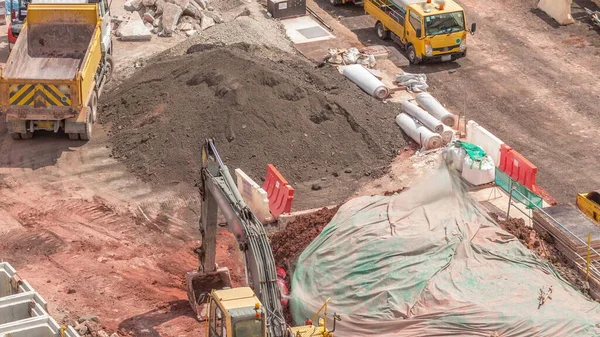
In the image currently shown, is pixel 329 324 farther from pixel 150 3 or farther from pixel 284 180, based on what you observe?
pixel 150 3

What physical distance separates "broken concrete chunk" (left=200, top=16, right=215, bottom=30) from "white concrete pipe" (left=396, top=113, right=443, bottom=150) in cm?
989

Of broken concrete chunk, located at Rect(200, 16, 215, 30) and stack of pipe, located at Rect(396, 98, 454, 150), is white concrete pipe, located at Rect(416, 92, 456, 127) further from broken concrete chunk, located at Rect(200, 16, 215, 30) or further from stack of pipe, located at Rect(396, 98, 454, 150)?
broken concrete chunk, located at Rect(200, 16, 215, 30)

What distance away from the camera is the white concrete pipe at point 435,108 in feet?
105

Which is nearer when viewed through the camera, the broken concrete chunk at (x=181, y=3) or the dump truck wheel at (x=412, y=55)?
the dump truck wheel at (x=412, y=55)

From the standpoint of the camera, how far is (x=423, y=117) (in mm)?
31406

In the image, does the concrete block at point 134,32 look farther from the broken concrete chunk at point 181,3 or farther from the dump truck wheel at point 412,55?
the dump truck wheel at point 412,55

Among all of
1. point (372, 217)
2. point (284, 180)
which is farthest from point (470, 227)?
point (284, 180)

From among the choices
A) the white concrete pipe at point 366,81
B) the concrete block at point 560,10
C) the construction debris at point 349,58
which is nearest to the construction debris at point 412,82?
the white concrete pipe at point 366,81

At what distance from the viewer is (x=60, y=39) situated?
33.5 m

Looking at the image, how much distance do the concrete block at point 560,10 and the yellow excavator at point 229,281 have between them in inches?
819

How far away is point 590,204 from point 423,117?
641cm

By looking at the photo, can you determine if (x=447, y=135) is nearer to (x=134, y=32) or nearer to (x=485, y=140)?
(x=485, y=140)

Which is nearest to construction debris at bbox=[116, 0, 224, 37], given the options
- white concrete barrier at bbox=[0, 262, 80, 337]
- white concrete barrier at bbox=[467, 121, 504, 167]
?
white concrete barrier at bbox=[467, 121, 504, 167]

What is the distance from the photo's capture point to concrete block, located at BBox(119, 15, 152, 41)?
3781 cm
